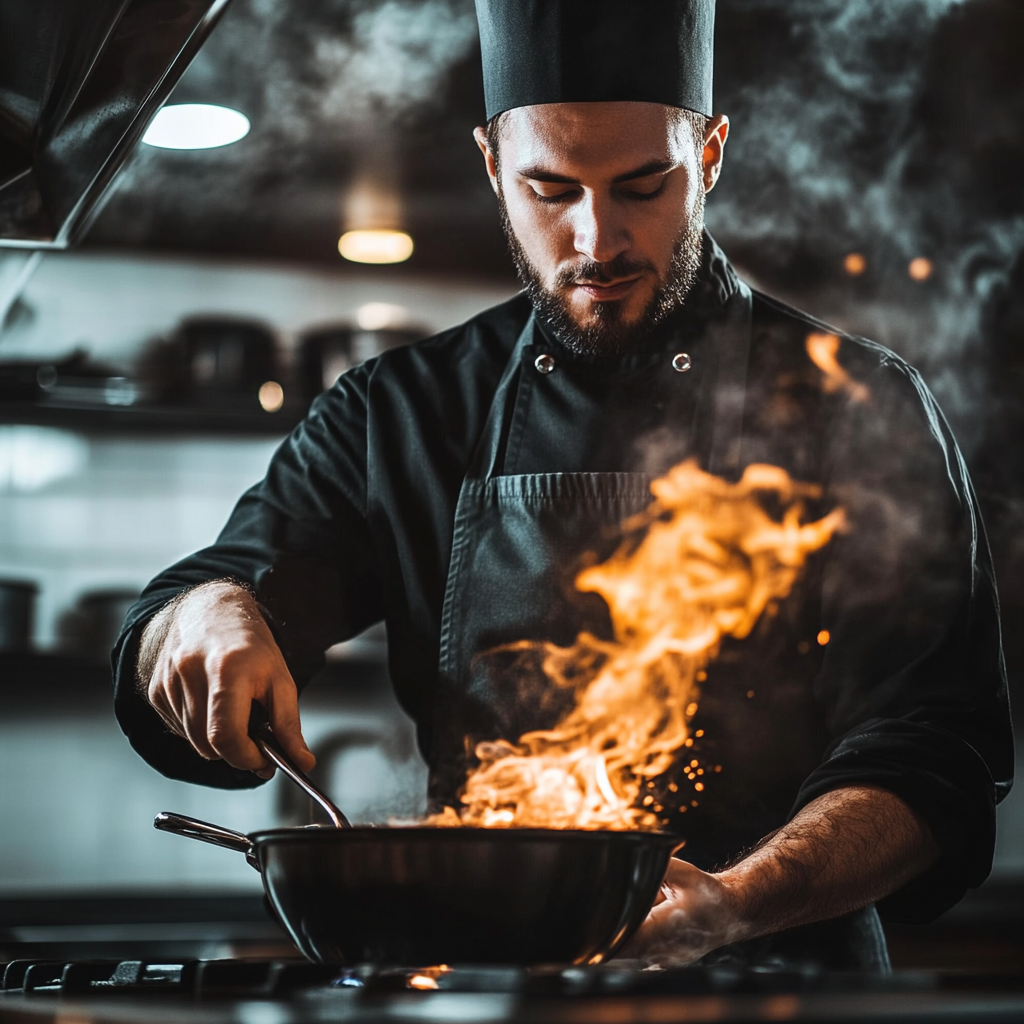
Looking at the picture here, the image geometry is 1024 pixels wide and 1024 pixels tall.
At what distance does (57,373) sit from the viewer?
299cm

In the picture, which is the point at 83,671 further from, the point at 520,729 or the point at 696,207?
the point at 696,207

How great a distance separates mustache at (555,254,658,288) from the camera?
56.9 inches

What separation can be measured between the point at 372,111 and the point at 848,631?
1.75m

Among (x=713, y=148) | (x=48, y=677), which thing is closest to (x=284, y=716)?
(x=713, y=148)

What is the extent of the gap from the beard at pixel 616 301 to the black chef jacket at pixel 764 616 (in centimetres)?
3

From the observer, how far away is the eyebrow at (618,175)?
1414 millimetres

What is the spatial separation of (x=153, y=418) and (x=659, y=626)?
1887mm

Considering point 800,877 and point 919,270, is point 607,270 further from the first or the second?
point 919,270

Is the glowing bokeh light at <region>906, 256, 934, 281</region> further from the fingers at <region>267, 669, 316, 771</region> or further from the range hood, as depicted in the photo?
the fingers at <region>267, 669, 316, 771</region>

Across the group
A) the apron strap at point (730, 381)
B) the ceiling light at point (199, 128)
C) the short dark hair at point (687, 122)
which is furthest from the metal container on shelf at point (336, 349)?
the apron strap at point (730, 381)

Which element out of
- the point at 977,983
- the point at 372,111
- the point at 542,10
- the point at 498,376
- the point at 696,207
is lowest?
the point at 977,983

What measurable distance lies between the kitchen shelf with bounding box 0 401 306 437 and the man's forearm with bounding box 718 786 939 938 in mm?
2112

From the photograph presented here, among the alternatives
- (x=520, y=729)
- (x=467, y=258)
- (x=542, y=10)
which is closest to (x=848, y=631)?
(x=520, y=729)

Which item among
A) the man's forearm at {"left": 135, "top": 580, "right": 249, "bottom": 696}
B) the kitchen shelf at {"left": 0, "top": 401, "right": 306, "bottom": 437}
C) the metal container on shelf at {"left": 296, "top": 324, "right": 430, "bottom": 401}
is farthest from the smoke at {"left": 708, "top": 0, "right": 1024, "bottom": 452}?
the man's forearm at {"left": 135, "top": 580, "right": 249, "bottom": 696}
